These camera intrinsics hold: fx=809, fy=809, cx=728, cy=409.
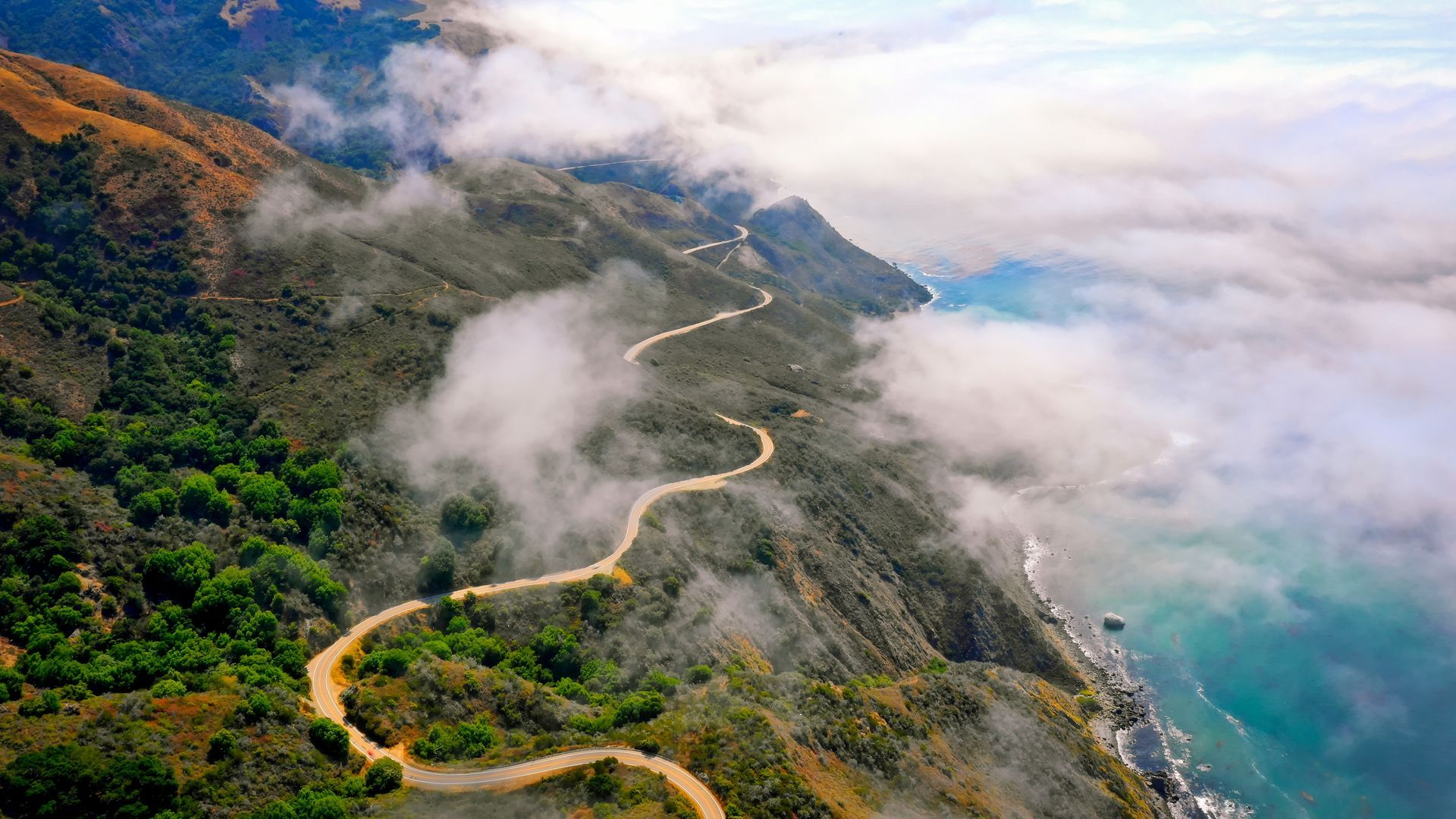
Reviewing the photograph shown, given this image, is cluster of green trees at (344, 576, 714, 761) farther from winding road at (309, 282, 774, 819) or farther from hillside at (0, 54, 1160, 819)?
winding road at (309, 282, 774, 819)

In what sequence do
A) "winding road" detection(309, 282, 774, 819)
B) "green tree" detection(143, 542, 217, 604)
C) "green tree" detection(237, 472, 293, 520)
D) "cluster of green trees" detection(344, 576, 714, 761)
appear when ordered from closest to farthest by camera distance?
1. "winding road" detection(309, 282, 774, 819)
2. "cluster of green trees" detection(344, 576, 714, 761)
3. "green tree" detection(143, 542, 217, 604)
4. "green tree" detection(237, 472, 293, 520)

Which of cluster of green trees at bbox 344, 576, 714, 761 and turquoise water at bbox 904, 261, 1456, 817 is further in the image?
turquoise water at bbox 904, 261, 1456, 817

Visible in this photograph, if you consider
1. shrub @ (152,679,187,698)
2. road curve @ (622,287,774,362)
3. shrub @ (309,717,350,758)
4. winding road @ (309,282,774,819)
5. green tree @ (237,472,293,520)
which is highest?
shrub @ (152,679,187,698)

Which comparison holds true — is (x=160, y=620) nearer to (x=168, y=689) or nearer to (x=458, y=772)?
(x=168, y=689)

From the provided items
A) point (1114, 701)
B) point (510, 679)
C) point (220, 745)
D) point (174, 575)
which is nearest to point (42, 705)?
point (220, 745)

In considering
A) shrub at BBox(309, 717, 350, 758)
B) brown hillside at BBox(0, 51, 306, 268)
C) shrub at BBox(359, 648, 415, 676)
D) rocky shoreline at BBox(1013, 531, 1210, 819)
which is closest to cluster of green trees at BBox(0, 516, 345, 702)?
shrub at BBox(359, 648, 415, 676)

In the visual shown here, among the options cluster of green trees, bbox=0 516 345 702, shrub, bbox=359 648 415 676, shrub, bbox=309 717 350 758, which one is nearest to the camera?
cluster of green trees, bbox=0 516 345 702
